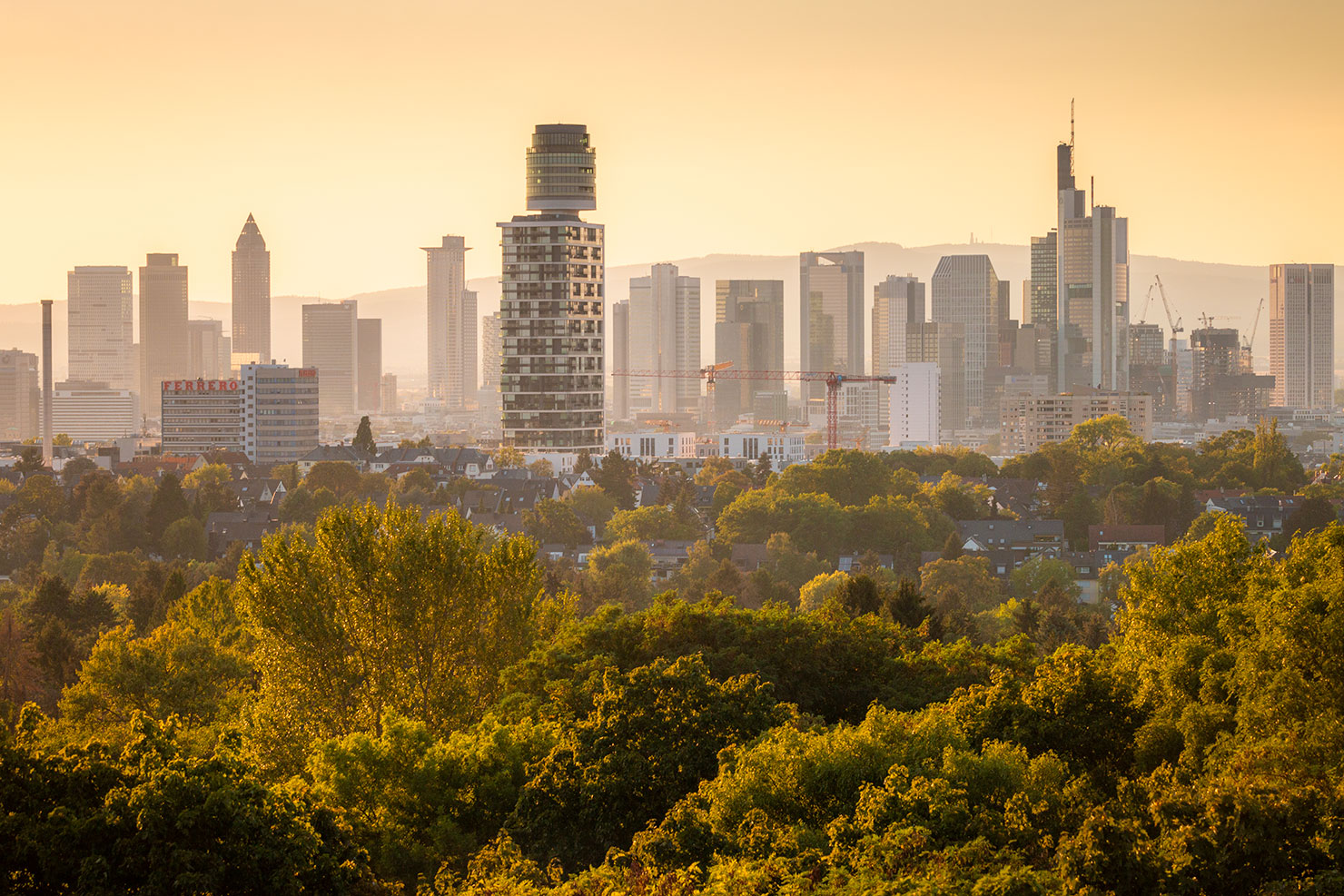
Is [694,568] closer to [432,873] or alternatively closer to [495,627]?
[495,627]

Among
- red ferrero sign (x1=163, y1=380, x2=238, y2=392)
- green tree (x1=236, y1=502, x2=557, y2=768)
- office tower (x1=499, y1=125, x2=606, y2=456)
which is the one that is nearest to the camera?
green tree (x1=236, y1=502, x2=557, y2=768)

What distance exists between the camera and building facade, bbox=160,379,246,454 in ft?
574

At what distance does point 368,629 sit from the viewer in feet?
92.1

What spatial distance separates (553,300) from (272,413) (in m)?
50.0

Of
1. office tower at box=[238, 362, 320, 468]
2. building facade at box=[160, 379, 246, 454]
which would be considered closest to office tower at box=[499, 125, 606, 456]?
office tower at box=[238, 362, 320, 468]

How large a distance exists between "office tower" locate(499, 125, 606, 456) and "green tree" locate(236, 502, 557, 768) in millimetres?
108634

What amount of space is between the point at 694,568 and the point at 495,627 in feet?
143

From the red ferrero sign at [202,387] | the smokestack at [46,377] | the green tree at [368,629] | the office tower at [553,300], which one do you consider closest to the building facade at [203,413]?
the red ferrero sign at [202,387]

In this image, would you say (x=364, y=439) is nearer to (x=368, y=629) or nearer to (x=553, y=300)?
(x=553, y=300)

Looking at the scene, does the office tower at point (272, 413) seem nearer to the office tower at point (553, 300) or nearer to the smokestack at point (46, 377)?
the smokestack at point (46, 377)

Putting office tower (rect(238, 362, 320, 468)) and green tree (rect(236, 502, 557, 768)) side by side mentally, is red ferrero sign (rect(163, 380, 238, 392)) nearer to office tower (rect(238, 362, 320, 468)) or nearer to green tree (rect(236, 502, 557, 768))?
office tower (rect(238, 362, 320, 468))

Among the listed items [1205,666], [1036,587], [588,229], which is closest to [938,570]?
[1036,587]

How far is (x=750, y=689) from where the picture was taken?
23.3 m

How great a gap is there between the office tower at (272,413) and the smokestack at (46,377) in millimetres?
19662
